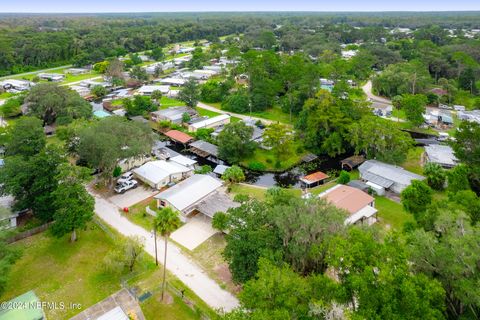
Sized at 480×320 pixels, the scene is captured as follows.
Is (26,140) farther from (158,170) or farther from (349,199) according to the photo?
(349,199)

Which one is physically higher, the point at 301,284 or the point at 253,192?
the point at 301,284

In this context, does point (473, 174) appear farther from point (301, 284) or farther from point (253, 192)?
point (301, 284)

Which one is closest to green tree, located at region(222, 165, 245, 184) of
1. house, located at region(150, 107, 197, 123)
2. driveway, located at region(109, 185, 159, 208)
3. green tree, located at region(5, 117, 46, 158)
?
driveway, located at region(109, 185, 159, 208)

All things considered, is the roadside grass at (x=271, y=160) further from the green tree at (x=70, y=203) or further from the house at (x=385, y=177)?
the green tree at (x=70, y=203)

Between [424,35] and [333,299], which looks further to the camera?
[424,35]

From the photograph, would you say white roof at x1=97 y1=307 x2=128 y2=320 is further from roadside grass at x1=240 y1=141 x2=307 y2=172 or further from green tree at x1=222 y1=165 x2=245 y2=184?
roadside grass at x1=240 y1=141 x2=307 y2=172

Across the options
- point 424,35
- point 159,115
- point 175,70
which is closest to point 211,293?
point 159,115
